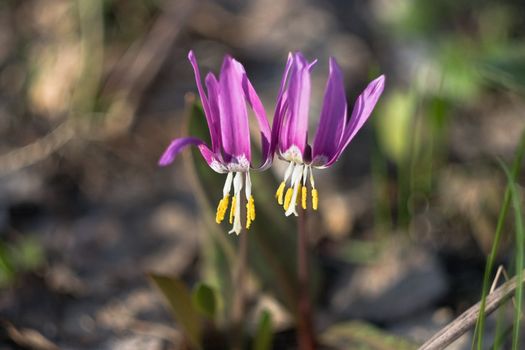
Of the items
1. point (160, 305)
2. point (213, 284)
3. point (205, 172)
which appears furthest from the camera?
point (160, 305)

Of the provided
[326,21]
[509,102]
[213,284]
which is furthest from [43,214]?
[509,102]

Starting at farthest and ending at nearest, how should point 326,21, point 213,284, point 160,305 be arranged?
point 326,21
point 160,305
point 213,284

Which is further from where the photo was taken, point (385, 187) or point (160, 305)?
point (385, 187)

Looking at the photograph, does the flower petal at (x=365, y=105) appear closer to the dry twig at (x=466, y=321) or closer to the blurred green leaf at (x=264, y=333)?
the dry twig at (x=466, y=321)

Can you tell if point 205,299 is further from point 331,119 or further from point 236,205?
point 331,119

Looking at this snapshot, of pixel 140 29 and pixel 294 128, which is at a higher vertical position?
pixel 140 29

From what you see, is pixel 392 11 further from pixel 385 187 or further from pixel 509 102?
pixel 385 187

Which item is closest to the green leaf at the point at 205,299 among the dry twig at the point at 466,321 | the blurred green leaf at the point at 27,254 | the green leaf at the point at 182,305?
the green leaf at the point at 182,305
